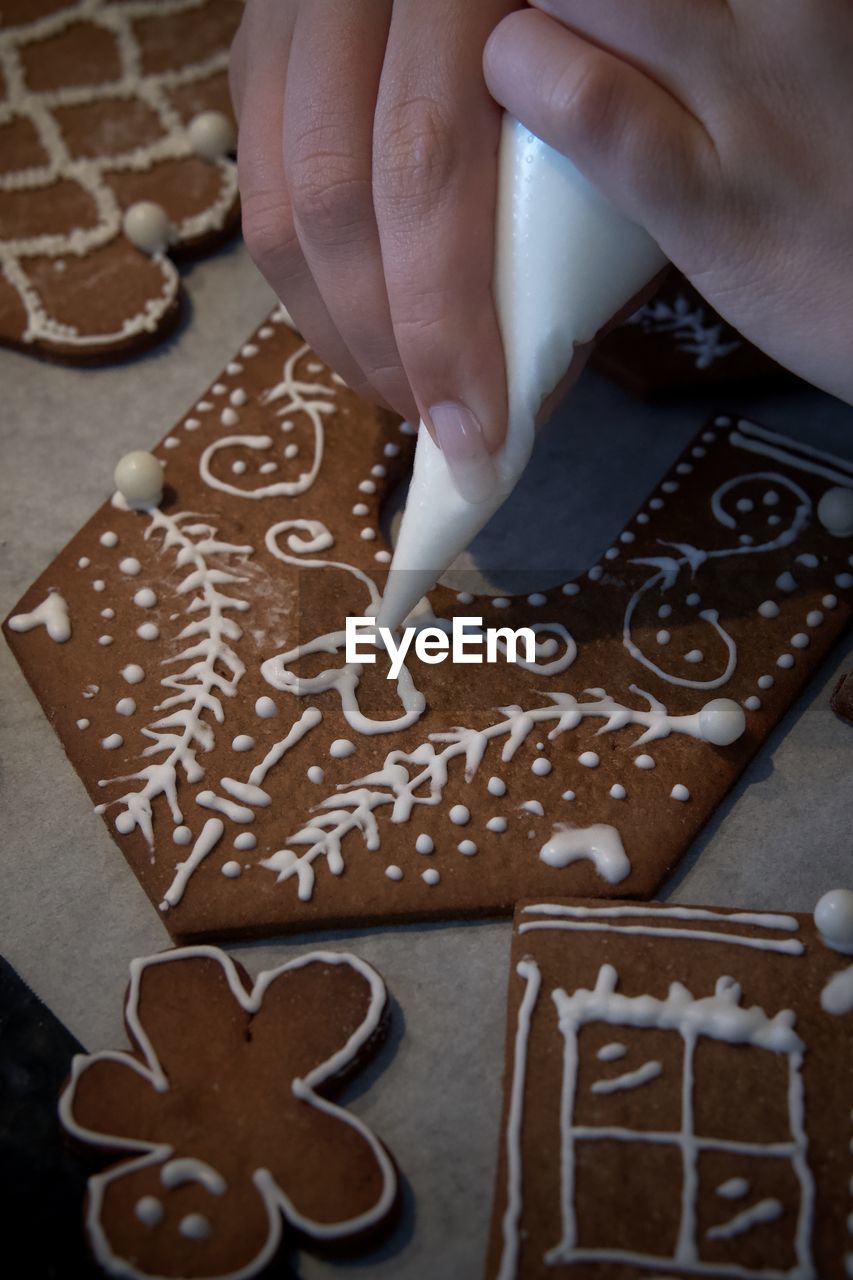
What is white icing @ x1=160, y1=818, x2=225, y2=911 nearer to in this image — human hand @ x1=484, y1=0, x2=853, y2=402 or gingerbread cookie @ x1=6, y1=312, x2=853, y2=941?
gingerbread cookie @ x1=6, y1=312, x2=853, y2=941

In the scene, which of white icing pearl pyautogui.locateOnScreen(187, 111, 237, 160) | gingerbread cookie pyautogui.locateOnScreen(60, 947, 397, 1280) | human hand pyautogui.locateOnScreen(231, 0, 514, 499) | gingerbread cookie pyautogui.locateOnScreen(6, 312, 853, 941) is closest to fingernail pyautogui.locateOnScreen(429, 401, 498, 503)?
human hand pyautogui.locateOnScreen(231, 0, 514, 499)

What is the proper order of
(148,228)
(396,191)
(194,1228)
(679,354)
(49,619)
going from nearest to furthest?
(194,1228) → (396,191) → (49,619) → (679,354) → (148,228)

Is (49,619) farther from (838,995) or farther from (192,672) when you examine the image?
(838,995)

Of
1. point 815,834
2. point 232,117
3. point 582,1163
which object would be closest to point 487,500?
point 815,834

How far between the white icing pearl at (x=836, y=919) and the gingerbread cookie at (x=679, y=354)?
25.4 inches

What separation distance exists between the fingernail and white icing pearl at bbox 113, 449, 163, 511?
0.38 metres

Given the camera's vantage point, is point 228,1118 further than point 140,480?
No

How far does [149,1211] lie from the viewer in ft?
3.10

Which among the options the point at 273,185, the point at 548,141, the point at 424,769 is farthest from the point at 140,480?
the point at 548,141

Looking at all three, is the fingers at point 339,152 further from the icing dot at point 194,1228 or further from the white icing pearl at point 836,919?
the icing dot at point 194,1228

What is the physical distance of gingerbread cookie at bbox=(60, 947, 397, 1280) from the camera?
942 mm

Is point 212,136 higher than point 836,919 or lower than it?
higher

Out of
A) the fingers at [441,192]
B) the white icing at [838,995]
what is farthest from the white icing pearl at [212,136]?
the white icing at [838,995]

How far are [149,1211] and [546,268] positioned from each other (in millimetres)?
776
